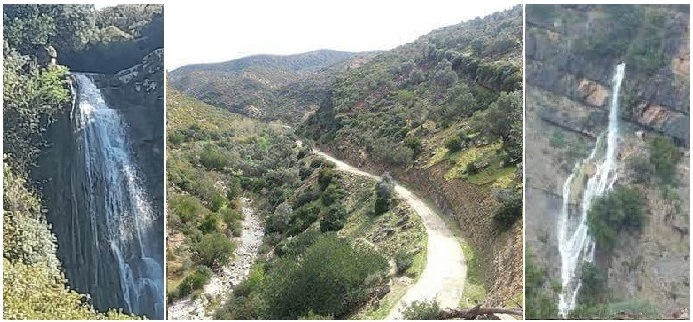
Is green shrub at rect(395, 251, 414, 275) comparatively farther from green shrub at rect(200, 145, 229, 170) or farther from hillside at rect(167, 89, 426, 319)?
green shrub at rect(200, 145, 229, 170)

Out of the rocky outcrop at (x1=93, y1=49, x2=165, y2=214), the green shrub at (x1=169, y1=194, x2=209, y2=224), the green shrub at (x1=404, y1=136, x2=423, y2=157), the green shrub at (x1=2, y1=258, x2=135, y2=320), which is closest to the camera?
the green shrub at (x1=2, y1=258, x2=135, y2=320)

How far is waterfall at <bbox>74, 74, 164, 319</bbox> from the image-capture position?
28.1 ft

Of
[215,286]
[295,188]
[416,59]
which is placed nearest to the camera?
[215,286]

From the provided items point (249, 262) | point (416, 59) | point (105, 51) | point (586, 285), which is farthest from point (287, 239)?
point (416, 59)

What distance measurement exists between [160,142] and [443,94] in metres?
7.62

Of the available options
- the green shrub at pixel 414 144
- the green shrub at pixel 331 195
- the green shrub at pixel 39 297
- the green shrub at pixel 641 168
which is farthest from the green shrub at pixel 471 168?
the green shrub at pixel 39 297

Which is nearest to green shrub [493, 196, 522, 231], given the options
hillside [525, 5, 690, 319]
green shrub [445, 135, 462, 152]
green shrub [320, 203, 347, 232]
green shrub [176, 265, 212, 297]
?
hillside [525, 5, 690, 319]

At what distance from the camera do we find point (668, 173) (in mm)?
8344

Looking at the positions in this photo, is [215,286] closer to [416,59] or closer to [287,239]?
[287,239]

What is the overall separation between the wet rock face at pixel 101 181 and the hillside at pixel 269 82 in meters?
1.54

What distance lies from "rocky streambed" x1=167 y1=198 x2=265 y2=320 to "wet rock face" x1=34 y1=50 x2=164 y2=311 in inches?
38.0

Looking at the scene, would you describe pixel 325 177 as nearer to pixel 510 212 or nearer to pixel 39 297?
pixel 510 212

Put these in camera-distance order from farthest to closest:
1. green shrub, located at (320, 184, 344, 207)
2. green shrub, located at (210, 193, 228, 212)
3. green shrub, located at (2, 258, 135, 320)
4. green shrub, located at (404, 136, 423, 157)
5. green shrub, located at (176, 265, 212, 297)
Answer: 1. green shrub, located at (404, 136, 423, 157)
2. green shrub, located at (320, 184, 344, 207)
3. green shrub, located at (210, 193, 228, 212)
4. green shrub, located at (176, 265, 212, 297)
5. green shrub, located at (2, 258, 135, 320)

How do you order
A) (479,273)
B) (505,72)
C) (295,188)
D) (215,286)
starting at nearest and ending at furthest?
1. (479,273)
2. (215,286)
3. (295,188)
4. (505,72)
